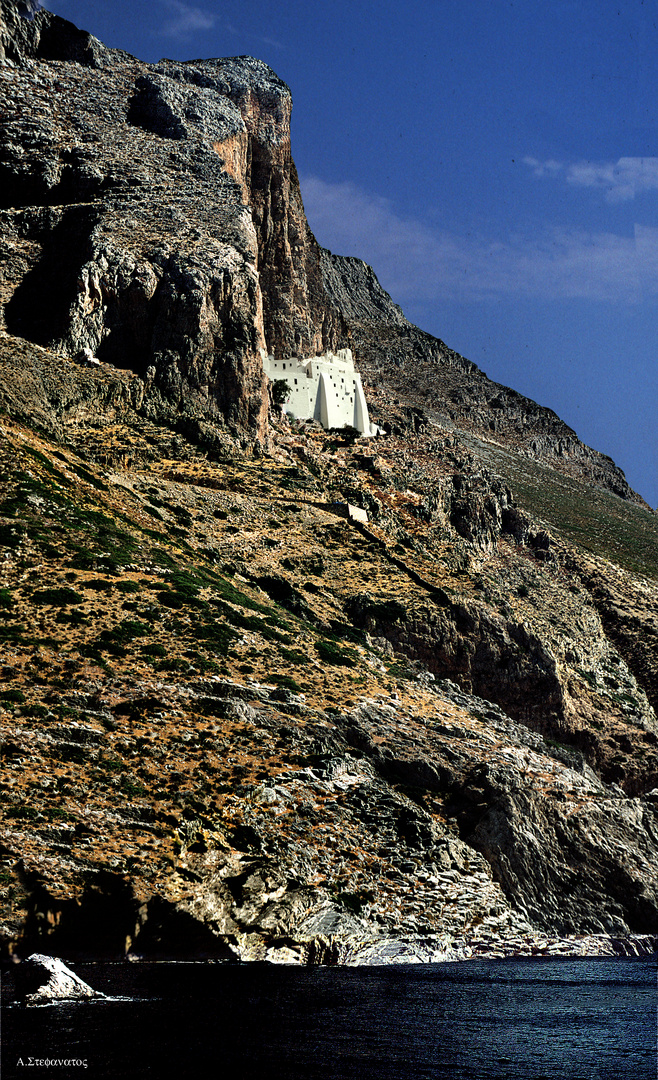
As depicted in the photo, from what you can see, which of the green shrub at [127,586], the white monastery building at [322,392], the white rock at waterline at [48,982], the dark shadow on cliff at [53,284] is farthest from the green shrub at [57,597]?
the white monastery building at [322,392]

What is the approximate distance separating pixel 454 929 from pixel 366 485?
3907 cm

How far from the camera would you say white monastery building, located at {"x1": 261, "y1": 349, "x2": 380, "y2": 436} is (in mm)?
79625

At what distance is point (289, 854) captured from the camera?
3212 cm

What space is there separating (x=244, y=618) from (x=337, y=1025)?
21266mm

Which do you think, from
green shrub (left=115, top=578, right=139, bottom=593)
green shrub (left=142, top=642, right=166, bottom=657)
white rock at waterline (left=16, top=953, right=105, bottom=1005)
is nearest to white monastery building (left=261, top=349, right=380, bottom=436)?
green shrub (left=115, top=578, right=139, bottom=593)

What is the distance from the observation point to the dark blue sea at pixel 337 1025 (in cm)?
2145

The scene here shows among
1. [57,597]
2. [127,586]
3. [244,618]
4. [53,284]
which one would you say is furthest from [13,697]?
[53,284]

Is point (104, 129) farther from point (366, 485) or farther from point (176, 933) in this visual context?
point (176, 933)

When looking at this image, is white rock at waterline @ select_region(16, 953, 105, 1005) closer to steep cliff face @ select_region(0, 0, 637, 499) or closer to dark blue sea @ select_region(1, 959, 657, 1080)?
dark blue sea @ select_region(1, 959, 657, 1080)

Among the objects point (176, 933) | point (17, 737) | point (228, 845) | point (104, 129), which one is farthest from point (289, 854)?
point (104, 129)

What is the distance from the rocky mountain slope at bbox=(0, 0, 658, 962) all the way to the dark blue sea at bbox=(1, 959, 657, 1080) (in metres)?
1.94

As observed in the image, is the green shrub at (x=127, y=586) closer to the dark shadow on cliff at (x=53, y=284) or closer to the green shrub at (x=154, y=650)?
the green shrub at (x=154, y=650)

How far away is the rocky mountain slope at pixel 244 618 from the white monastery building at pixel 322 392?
11.0 feet

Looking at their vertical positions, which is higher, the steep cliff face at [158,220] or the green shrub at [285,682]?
the steep cliff face at [158,220]
